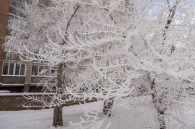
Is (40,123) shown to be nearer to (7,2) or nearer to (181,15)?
(181,15)

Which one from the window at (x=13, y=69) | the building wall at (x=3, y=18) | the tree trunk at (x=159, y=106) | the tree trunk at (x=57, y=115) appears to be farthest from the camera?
the window at (x=13, y=69)

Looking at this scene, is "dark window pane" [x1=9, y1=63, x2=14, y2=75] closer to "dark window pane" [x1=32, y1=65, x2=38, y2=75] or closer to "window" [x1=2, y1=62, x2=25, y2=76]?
"window" [x1=2, y1=62, x2=25, y2=76]

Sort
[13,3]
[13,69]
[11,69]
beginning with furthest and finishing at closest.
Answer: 1. [13,3]
2. [13,69]
3. [11,69]

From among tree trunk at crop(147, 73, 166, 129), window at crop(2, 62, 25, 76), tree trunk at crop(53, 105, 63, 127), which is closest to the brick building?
window at crop(2, 62, 25, 76)

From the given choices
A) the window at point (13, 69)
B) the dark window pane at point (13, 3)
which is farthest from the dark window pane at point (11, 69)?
the dark window pane at point (13, 3)

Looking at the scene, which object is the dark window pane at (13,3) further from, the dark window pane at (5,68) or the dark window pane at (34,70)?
the dark window pane at (34,70)

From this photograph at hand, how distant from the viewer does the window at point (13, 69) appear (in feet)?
54.7

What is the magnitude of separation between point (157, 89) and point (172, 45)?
4.78 feet

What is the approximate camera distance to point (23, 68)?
709 inches

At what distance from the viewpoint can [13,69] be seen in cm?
1722

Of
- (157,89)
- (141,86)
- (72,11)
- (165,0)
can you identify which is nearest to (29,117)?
(72,11)

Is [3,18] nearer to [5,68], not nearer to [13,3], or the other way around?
[13,3]

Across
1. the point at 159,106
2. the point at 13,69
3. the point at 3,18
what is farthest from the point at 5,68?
the point at 159,106

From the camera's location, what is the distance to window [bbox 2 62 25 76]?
16680 mm
